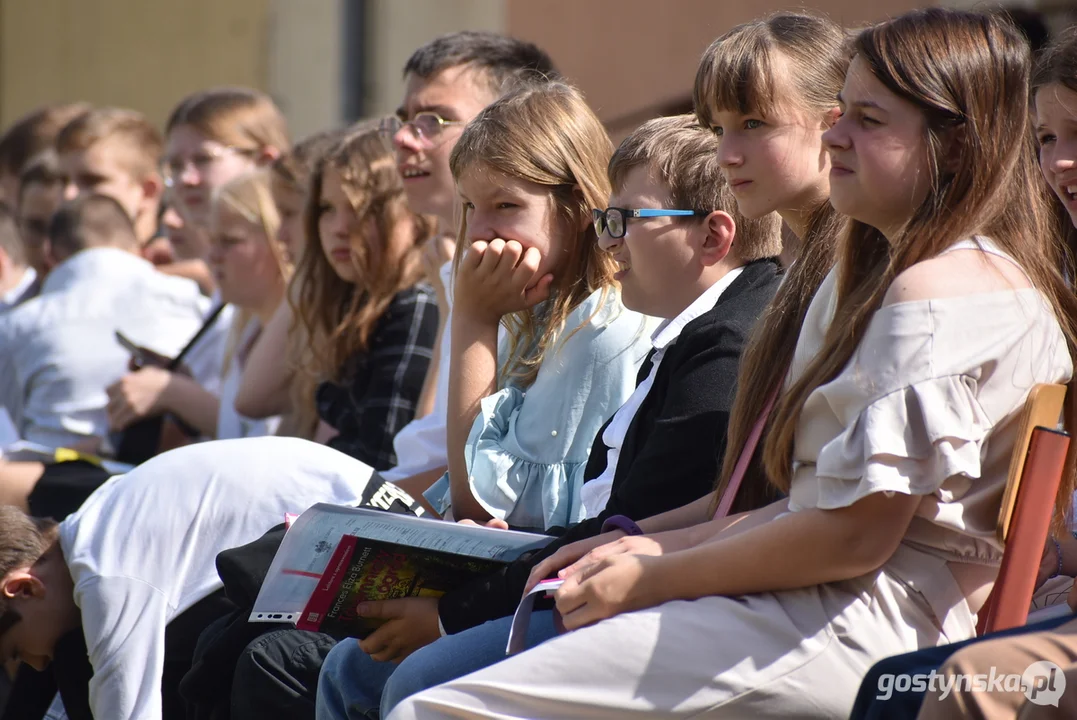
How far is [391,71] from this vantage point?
10117mm

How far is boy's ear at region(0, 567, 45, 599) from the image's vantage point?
3.28 metres

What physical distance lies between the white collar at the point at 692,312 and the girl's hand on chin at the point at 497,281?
0.44 meters

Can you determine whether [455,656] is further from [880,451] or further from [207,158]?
[207,158]

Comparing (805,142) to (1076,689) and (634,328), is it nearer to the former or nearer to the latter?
(634,328)

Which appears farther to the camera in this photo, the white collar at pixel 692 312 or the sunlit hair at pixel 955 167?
the white collar at pixel 692 312

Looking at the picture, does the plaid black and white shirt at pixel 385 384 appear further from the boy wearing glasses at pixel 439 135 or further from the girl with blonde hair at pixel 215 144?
the girl with blonde hair at pixel 215 144

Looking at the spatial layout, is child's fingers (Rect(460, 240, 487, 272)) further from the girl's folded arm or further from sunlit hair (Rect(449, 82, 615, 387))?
the girl's folded arm

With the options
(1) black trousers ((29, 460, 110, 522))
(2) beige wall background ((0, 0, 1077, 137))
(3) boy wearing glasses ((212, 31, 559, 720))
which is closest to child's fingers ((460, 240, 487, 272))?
(3) boy wearing glasses ((212, 31, 559, 720))

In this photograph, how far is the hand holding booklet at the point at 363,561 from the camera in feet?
7.76

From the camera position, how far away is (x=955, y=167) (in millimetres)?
2123

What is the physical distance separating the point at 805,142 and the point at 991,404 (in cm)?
77

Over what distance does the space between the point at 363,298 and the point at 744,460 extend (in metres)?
2.21

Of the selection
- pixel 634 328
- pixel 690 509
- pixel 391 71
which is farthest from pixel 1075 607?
pixel 391 71

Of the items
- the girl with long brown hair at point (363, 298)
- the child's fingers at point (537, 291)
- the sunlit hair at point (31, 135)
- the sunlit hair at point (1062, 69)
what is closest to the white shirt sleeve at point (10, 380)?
→ the girl with long brown hair at point (363, 298)
